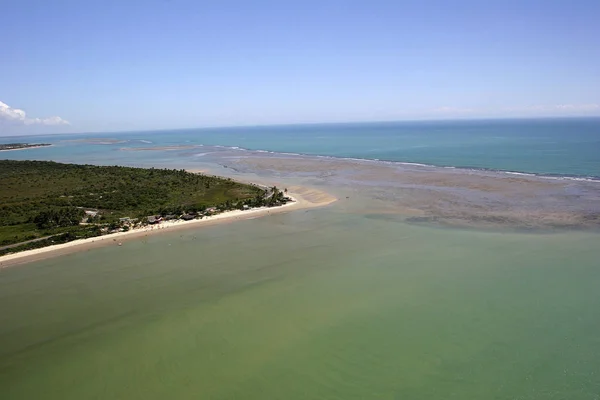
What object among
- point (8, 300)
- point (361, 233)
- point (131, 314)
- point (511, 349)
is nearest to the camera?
point (511, 349)

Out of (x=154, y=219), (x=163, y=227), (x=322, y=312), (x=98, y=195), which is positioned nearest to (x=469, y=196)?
(x=322, y=312)

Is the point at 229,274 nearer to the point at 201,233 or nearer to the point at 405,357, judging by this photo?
the point at 201,233

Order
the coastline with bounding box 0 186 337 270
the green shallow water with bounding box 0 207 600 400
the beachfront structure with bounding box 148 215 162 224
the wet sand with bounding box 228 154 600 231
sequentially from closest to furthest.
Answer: the green shallow water with bounding box 0 207 600 400, the coastline with bounding box 0 186 337 270, the wet sand with bounding box 228 154 600 231, the beachfront structure with bounding box 148 215 162 224

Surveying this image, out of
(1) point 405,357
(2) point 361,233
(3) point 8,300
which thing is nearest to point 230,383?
(1) point 405,357

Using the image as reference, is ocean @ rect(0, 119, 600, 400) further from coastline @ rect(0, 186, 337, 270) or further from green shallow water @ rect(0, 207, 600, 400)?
coastline @ rect(0, 186, 337, 270)

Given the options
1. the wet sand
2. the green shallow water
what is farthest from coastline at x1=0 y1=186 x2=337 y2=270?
the wet sand

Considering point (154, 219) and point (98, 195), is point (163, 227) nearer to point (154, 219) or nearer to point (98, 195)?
point (154, 219)

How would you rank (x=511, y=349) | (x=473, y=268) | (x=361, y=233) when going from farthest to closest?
(x=361, y=233), (x=473, y=268), (x=511, y=349)
